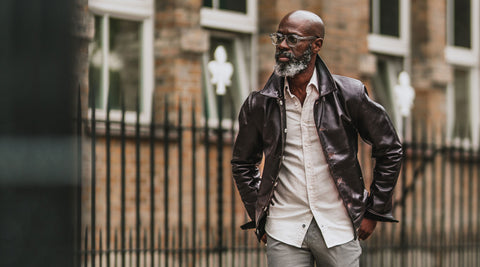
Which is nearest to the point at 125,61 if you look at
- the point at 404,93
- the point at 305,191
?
the point at 404,93

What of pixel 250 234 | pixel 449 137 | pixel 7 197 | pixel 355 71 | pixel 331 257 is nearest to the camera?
pixel 7 197

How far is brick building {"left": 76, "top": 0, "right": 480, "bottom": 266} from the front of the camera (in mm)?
9531

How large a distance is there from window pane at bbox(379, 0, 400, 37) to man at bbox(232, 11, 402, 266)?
939cm

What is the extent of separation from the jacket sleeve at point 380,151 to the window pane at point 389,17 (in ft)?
30.8

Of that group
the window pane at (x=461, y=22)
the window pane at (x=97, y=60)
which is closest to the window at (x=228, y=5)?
the window pane at (x=97, y=60)

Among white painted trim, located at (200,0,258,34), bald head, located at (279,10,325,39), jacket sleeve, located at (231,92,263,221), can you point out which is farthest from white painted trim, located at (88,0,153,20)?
bald head, located at (279,10,325,39)

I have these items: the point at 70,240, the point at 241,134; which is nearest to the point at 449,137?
the point at 241,134

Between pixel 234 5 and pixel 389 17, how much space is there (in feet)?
10.2

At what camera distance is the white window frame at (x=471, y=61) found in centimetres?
1412

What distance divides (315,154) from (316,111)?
0.17 meters

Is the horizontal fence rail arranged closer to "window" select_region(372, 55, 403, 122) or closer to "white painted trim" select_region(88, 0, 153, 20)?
"white painted trim" select_region(88, 0, 153, 20)

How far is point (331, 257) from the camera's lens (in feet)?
12.1

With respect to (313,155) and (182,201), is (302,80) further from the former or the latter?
(182,201)

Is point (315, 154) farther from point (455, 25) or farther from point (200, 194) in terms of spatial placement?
point (455, 25)
